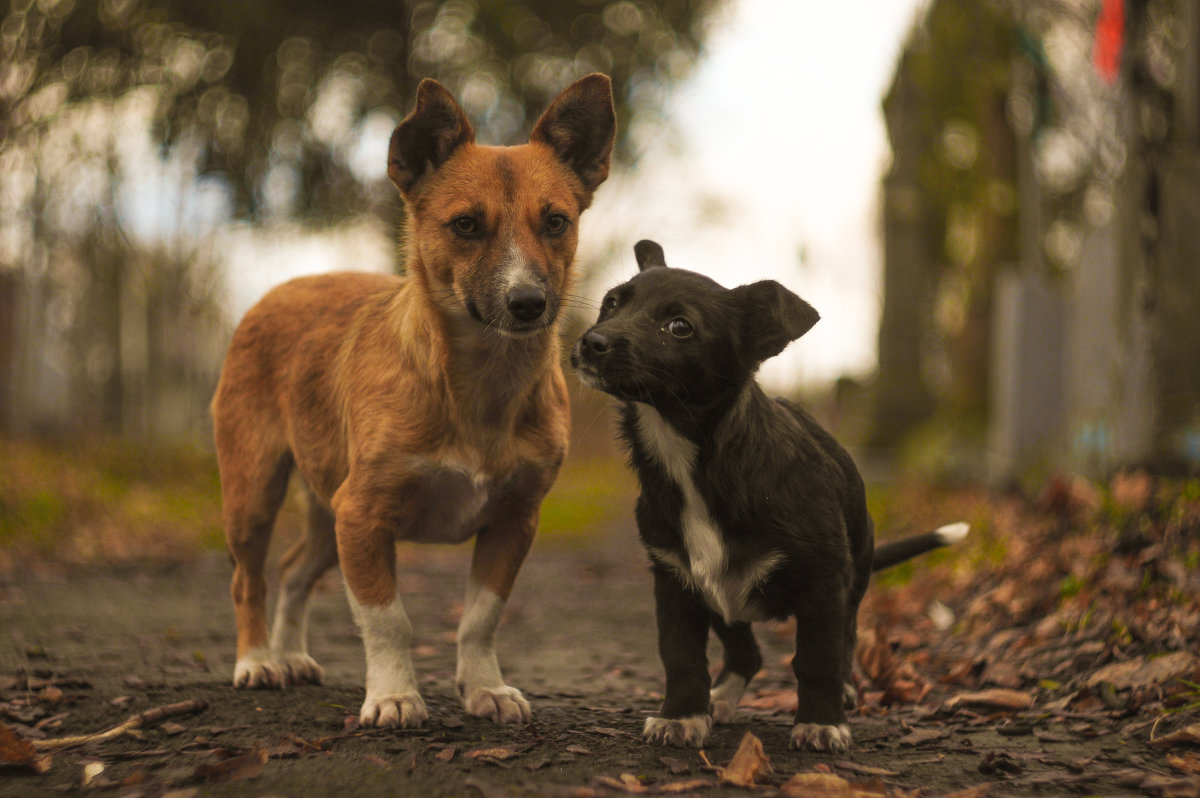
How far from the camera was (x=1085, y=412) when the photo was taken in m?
9.33

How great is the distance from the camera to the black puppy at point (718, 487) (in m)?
3.58

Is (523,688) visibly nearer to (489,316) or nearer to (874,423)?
(489,316)

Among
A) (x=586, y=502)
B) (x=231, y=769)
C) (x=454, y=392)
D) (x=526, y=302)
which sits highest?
(x=586, y=502)

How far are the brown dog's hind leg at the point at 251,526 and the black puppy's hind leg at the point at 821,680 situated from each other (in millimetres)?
2495

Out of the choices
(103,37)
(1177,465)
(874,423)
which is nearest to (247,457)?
(1177,465)

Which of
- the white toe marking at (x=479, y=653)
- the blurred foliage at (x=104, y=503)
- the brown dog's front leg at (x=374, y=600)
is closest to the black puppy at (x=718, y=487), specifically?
the white toe marking at (x=479, y=653)

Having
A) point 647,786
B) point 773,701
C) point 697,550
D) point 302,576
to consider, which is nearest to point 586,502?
point 302,576

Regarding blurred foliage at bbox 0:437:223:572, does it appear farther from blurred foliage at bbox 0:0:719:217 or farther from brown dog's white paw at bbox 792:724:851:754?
brown dog's white paw at bbox 792:724:851:754

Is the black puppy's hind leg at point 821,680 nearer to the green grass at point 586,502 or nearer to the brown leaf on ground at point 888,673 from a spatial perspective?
the brown leaf on ground at point 888,673

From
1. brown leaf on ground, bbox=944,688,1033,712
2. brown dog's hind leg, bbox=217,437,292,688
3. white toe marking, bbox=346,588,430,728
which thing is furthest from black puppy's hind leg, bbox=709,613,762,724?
brown dog's hind leg, bbox=217,437,292,688

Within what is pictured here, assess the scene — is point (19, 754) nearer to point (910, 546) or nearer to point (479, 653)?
point (479, 653)

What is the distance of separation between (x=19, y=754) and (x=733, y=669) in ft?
8.33

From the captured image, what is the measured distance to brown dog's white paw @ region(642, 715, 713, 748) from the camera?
369cm

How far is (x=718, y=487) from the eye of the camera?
3.64 meters
